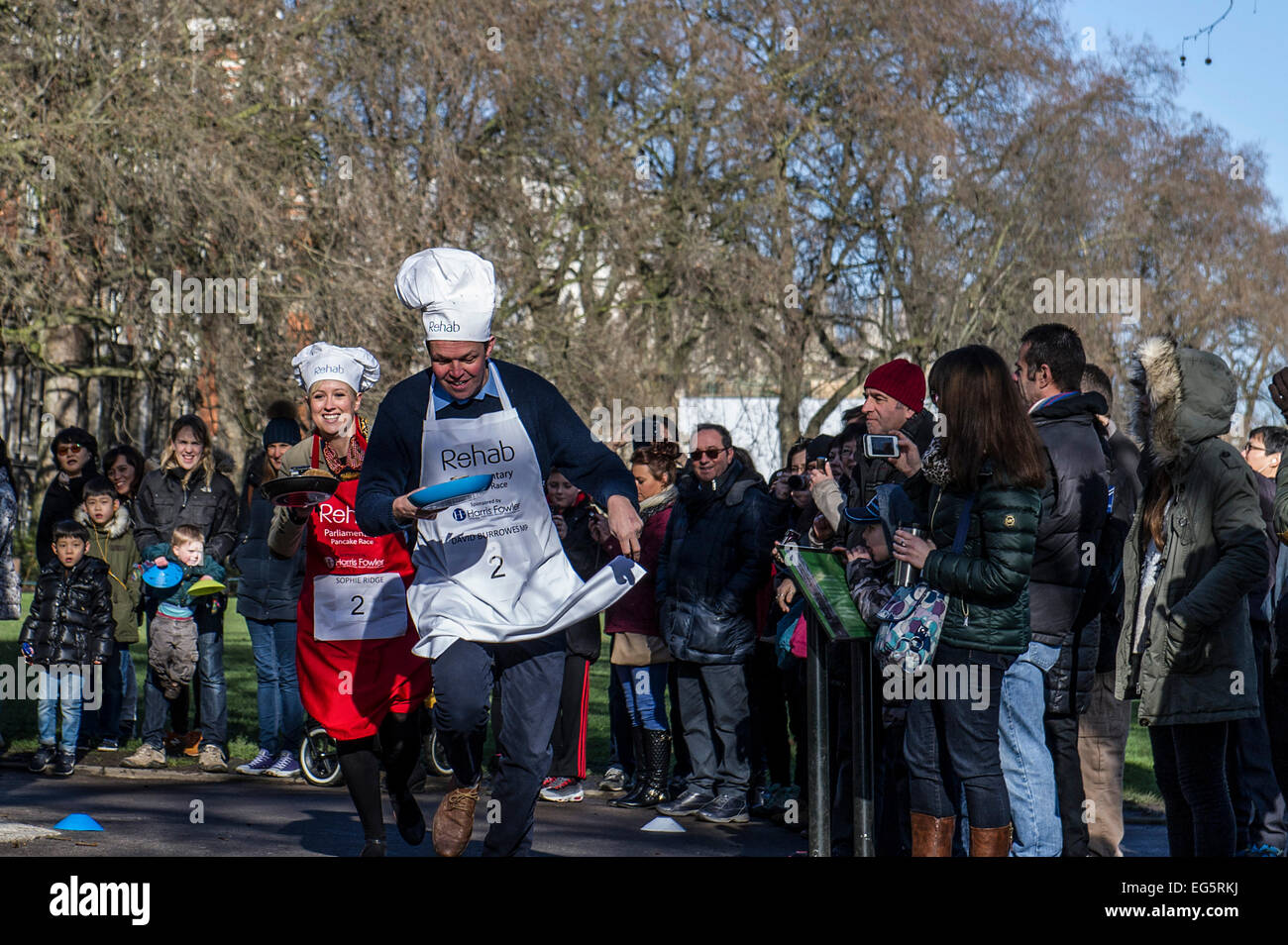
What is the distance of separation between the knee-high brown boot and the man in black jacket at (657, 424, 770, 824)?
3022 millimetres

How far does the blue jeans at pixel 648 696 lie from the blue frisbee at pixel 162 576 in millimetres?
3007

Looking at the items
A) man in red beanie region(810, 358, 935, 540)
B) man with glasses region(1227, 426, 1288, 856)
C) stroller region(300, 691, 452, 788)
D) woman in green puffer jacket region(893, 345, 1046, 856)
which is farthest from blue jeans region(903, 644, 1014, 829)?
stroller region(300, 691, 452, 788)

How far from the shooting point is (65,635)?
32.2 ft

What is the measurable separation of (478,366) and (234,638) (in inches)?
563

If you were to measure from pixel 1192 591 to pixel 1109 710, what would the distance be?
208cm

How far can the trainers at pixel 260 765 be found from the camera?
9.66 m

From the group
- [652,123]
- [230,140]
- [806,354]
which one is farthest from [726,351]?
[230,140]

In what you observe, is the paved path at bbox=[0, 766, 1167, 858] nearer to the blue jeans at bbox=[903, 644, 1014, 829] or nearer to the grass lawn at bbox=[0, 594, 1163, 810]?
the grass lawn at bbox=[0, 594, 1163, 810]

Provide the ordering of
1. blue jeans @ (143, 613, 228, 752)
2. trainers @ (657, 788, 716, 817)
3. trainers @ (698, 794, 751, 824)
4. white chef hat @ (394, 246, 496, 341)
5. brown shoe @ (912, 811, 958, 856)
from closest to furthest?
1. white chef hat @ (394, 246, 496, 341)
2. brown shoe @ (912, 811, 958, 856)
3. trainers @ (698, 794, 751, 824)
4. trainers @ (657, 788, 716, 817)
5. blue jeans @ (143, 613, 228, 752)

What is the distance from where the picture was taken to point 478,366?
569 cm

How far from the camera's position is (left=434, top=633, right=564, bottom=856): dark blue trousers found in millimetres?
5559

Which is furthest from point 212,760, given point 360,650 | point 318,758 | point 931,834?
point 931,834

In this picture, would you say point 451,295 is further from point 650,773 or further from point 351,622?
point 650,773
